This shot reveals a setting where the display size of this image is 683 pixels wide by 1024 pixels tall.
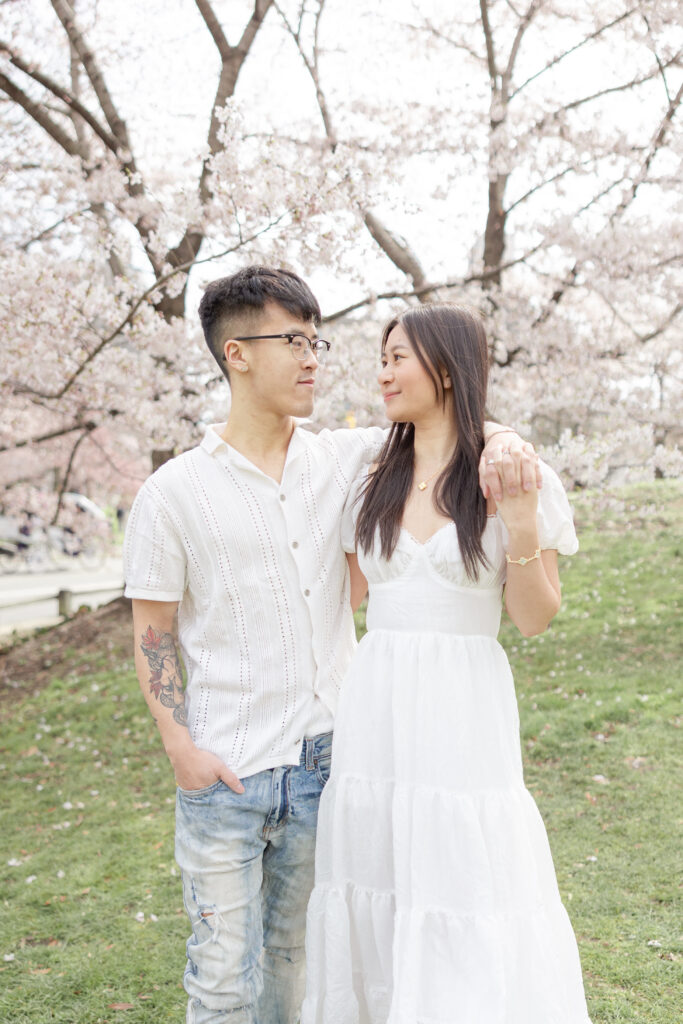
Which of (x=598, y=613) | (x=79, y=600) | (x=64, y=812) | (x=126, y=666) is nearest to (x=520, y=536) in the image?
(x=64, y=812)

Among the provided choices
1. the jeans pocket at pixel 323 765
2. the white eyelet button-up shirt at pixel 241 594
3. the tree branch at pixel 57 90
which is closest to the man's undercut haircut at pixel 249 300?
the white eyelet button-up shirt at pixel 241 594

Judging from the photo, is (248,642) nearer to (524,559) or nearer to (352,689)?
(352,689)

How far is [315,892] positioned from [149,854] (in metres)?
2.97

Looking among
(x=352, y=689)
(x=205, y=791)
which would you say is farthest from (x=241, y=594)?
(x=205, y=791)

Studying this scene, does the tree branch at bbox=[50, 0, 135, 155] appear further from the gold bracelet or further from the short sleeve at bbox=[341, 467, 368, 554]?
the gold bracelet

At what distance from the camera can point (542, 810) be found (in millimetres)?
4992

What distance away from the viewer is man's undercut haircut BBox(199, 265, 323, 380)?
7.68 ft

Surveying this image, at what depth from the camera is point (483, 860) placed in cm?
202

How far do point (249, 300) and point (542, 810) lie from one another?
375 cm

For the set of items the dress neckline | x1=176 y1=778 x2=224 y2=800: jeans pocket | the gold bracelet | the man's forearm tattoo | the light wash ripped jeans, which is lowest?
the light wash ripped jeans

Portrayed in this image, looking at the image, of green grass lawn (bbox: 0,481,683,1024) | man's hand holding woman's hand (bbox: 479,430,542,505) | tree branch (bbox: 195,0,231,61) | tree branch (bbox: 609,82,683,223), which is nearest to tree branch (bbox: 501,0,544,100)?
tree branch (bbox: 609,82,683,223)

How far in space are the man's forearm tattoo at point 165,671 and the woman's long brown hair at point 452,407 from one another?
58 cm

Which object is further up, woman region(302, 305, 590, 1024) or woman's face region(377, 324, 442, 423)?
woman's face region(377, 324, 442, 423)

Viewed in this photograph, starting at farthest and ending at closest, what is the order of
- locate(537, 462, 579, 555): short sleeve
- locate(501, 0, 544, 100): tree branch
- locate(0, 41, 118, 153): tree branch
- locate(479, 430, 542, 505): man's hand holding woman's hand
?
locate(501, 0, 544, 100): tree branch → locate(0, 41, 118, 153): tree branch → locate(537, 462, 579, 555): short sleeve → locate(479, 430, 542, 505): man's hand holding woman's hand
